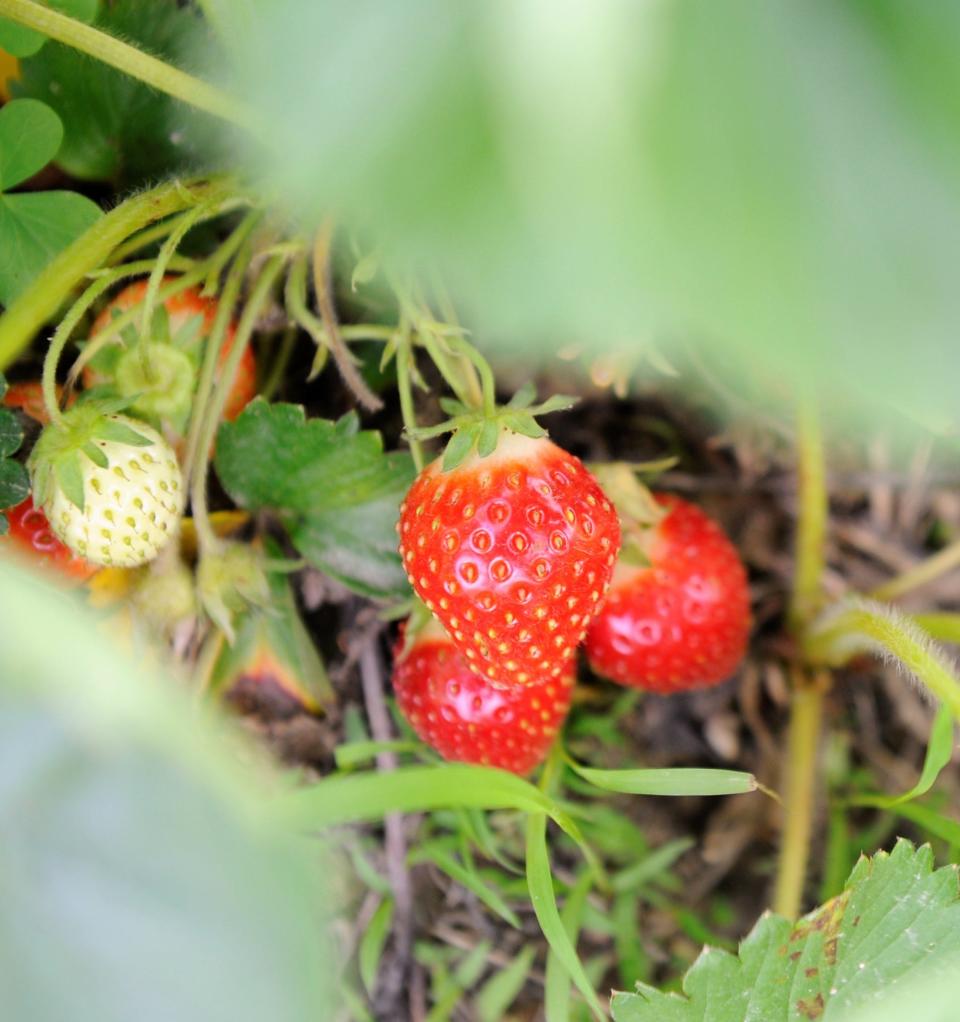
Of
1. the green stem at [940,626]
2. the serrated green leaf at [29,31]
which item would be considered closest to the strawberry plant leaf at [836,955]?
the green stem at [940,626]

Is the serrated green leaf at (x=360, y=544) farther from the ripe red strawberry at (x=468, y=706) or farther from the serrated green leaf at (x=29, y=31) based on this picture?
the serrated green leaf at (x=29, y=31)

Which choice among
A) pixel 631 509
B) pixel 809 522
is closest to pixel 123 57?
pixel 631 509

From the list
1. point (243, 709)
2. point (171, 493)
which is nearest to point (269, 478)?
point (171, 493)

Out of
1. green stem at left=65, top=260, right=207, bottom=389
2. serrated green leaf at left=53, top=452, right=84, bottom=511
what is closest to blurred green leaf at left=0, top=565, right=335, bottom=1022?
serrated green leaf at left=53, top=452, right=84, bottom=511

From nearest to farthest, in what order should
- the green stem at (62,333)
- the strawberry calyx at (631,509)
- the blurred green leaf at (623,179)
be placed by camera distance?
the blurred green leaf at (623,179)
the green stem at (62,333)
the strawberry calyx at (631,509)

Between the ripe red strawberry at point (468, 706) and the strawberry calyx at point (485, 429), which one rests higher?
the strawberry calyx at point (485, 429)

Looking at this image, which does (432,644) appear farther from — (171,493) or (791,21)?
(791,21)
